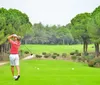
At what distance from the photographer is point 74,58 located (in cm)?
6444

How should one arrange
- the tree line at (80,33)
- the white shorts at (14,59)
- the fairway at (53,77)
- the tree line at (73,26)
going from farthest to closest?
the tree line at (80,33), the tree line at (73,26), the fairway at (53,77), the white shorts at (14,59)

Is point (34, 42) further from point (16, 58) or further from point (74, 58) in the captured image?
point (16, 58)

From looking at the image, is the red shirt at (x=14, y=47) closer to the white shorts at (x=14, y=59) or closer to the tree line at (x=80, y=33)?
the white shorts at (x=14, y=59)

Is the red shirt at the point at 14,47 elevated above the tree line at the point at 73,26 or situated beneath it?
situated beneath

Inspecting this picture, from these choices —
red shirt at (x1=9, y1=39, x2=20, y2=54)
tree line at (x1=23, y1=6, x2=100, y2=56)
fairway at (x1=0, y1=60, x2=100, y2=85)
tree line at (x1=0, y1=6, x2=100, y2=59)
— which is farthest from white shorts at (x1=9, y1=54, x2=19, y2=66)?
tree line at (x1=23, y1=6, x2=100, y2=56)

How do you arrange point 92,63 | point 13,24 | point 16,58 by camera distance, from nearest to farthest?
point 16,58, point 92,63, point 13,24

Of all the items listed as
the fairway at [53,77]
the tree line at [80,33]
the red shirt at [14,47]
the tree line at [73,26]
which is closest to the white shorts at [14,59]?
the red shirt at [14,47]

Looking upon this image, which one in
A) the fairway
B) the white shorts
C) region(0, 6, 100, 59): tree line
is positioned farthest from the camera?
region(0, 6, 100, 59): tree line

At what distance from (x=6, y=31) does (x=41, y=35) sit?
3637 inches

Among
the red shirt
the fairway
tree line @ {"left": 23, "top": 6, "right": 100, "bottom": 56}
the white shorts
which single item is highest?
tree line @ {"left": 23, "top": 6, "right": 100, "bottom": 56}

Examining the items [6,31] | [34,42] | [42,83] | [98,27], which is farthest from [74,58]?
[34,42]

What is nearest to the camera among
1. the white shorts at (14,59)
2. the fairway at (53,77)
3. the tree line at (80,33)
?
the white shorts at (14,59)

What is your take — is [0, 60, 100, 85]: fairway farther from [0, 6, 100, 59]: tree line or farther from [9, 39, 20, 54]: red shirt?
[0, 6, 100, 59]: tree line

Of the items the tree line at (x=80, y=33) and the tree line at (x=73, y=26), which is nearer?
the tree line at (x=73, y=26)
